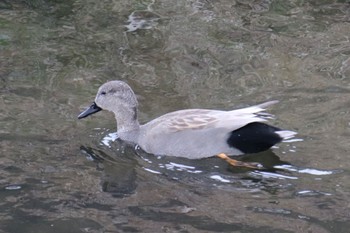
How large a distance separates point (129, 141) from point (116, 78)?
154cm

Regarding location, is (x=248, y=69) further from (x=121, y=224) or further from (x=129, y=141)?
(x=121, y=224)

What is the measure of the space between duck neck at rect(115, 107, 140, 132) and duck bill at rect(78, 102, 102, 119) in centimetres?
22

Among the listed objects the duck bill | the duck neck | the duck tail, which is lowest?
the duck neck

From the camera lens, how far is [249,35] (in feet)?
34.4

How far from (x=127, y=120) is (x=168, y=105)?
2.27 ft

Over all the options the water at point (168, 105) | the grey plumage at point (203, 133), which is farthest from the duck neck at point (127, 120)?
the water at point (168, 105)

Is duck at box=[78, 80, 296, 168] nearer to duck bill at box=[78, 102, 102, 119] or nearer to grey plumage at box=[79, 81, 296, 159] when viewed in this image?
grey plumage at box=[79, 81, 296, 159]

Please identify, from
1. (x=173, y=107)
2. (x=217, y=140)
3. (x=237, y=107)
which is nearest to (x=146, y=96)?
(x=173, y=107)

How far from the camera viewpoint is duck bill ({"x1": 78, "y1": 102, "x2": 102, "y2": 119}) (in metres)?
7.94

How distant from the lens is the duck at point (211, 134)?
287 inches

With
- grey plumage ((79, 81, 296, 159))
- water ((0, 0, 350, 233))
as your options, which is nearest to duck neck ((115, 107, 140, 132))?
grey plumage ((79, 81, 296, 159))

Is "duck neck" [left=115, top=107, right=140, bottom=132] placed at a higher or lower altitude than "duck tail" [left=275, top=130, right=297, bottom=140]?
lower

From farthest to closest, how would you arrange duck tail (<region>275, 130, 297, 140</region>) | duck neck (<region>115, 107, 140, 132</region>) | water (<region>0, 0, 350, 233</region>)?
duck neck (<region>115, 107, 140, 132</region>) < duck tail (<region>275, 130, 297, 140</region>) < water (<region>0, 0, 350, 233</region>)

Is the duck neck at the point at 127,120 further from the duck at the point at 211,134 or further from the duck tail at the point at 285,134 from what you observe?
the duck tail at the point at 285,134
